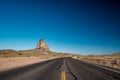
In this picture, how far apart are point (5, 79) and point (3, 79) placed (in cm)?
11

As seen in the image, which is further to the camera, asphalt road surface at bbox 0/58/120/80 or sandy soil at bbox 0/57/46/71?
sandy soil at bbox 0/57/46/71

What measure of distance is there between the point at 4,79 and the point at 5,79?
5cm

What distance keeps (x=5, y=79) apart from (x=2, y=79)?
16cm

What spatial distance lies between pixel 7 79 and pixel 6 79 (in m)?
0.06

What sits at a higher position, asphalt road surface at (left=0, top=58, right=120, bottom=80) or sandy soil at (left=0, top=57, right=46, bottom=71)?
sandy soil at (left=0, top=57, right=46, bottom=71)

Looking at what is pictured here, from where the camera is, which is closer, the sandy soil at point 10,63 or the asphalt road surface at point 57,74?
the asphalt road surface at point 57,74

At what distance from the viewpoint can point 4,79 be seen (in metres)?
8.97

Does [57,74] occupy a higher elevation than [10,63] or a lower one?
lower

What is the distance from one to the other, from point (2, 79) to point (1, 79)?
6 centimetres

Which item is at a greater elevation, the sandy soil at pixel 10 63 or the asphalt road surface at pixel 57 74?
the sandy soil at pixel 10 63

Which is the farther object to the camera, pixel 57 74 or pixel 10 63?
pixel 10 63

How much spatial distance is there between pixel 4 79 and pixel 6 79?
0.36ft

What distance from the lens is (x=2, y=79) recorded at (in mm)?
8945

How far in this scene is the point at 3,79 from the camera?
29.4ft
